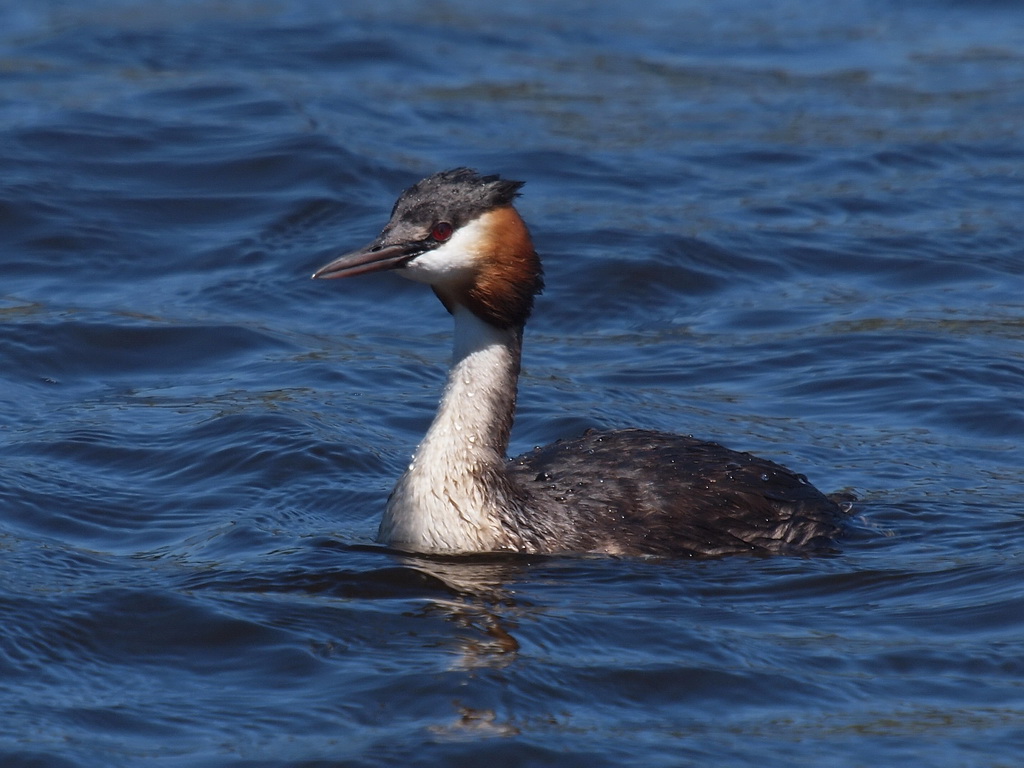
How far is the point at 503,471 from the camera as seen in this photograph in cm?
799

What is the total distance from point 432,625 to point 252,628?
2.33 feet

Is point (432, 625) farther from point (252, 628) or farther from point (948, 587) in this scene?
point (948, 587)

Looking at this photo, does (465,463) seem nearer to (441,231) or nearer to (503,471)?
(503,471)

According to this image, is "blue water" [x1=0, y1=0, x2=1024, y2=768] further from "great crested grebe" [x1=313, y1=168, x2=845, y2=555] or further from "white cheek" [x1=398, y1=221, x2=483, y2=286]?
"white cheek" [x1=398, y1=221, x2=483, y2=286]

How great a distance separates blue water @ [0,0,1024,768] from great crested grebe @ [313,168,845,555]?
0.16 metres

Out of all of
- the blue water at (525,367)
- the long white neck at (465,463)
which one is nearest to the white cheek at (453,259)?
the long white neck at (465,463)

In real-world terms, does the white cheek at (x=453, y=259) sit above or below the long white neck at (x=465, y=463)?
above

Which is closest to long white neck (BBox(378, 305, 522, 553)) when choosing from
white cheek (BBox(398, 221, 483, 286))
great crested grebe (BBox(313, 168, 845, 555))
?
great crested grebe (BBox(313, 168, 845, 555))

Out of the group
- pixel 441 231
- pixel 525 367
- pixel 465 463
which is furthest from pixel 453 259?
pixel 525 367

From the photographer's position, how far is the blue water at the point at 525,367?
21.2ft

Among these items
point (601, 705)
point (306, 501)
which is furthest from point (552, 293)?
point (601, 705)

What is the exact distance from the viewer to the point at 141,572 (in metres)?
7.76

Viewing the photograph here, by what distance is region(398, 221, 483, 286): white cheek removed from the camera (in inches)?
300

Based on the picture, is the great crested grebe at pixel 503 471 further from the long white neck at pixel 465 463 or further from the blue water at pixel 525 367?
the blue water at pixel 525 367
